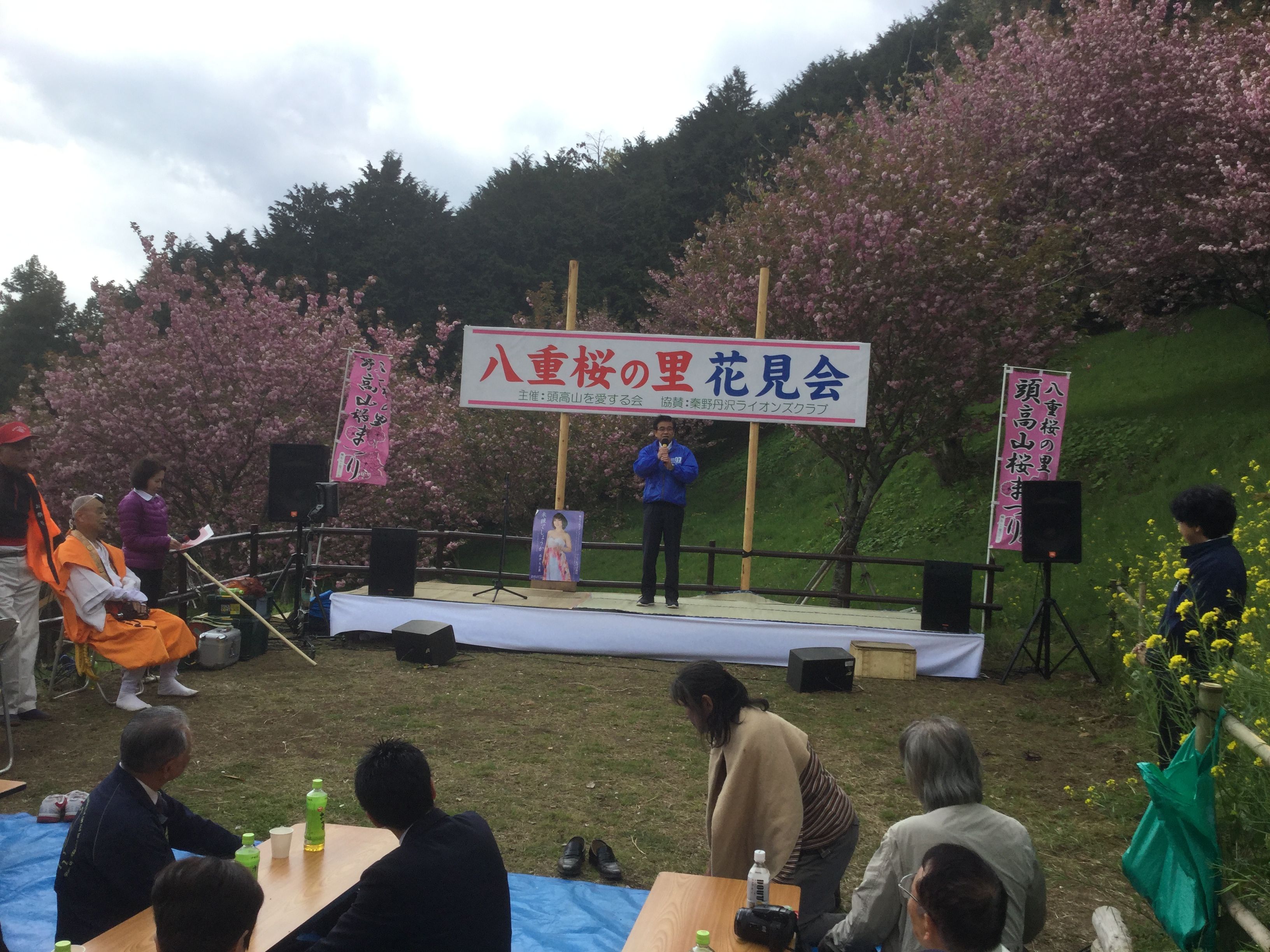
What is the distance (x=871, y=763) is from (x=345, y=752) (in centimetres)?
318

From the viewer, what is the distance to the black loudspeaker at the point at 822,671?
714cm

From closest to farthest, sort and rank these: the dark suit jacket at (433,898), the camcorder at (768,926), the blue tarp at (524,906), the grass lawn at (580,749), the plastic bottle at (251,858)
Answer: the dark suit jacket at (433,898) → the camcorder at (768,926) → the plastic bottle at (251,858) → the blue tarp at (524,906) → the grass lawn at (580,749)

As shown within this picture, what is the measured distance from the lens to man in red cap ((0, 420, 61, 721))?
5.52m

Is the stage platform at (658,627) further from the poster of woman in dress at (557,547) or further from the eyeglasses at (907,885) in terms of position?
the eyeglasses at (907,885)

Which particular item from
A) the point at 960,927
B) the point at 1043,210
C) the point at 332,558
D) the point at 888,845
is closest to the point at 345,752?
the point at 888,845

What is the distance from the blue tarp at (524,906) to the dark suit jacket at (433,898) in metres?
1.12

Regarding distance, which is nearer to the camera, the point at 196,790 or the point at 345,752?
the point at 196,790

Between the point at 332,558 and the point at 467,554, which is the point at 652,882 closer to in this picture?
the point at 332,558

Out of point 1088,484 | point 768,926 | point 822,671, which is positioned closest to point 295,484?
point 822,671

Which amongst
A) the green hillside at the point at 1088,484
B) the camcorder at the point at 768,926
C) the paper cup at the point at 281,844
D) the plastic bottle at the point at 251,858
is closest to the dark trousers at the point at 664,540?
the green hillside at the point at 1088,484

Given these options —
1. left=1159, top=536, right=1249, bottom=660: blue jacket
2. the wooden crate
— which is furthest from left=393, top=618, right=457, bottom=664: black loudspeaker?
left=1159, top=536, right=1249, bottom=660: blue jacket

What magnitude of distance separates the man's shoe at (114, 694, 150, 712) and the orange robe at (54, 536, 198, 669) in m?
0.27

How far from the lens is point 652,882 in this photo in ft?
13.4

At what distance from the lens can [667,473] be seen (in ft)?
26.8
